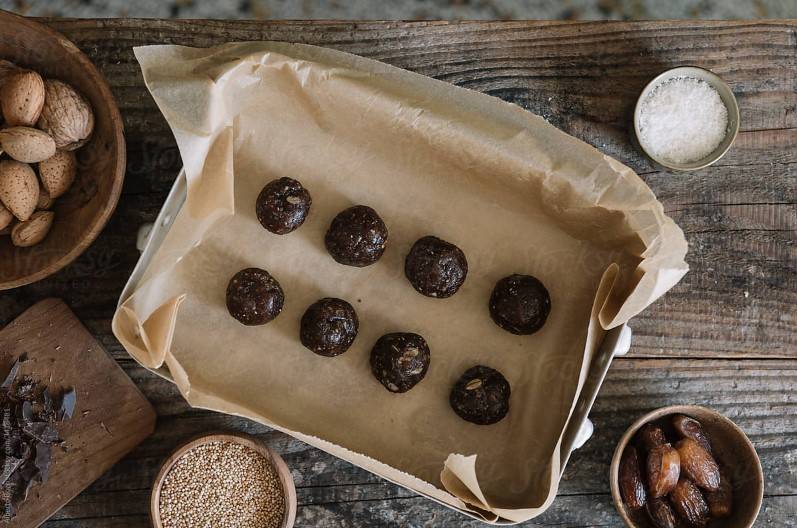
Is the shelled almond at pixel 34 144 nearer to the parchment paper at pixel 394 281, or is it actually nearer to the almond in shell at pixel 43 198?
the almond in shell at pixel 43 198

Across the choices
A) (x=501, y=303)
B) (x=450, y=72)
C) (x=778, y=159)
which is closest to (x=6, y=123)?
(x=450, y=72)

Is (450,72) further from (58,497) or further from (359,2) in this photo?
(58,497)

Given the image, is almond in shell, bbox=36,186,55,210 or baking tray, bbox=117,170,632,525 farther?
almond in shell, bbox=36,186,55,210

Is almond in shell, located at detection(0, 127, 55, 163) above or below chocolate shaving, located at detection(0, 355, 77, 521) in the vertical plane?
above

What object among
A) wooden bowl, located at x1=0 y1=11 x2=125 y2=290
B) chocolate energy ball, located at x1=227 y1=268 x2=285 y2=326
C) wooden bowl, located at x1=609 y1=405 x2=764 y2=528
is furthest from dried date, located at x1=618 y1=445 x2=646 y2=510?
wooden bowl, located at x1=0 y1=11 x2=125 y2=290

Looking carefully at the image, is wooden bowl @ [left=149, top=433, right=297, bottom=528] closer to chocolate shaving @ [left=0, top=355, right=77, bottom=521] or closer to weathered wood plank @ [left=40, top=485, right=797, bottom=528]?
weathered wood plank @ [left=40, top=485, right=797, bottom=528]
